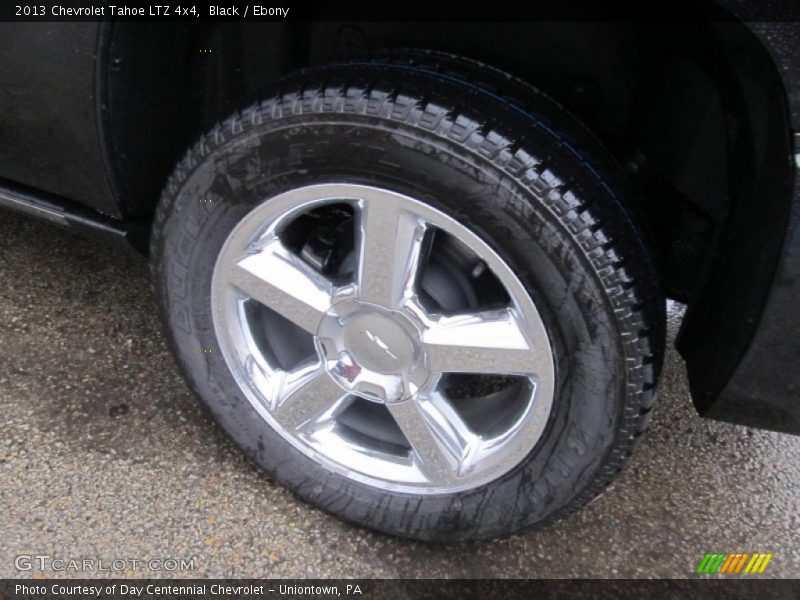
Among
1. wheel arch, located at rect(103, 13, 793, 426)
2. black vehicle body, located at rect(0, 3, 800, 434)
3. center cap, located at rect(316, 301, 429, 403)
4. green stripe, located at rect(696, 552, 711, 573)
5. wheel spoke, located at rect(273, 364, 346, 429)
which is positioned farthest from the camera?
green stripe, located at rect(696, 552, 711, 573)

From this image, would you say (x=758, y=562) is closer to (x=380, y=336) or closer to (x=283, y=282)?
(x=380, y=336)

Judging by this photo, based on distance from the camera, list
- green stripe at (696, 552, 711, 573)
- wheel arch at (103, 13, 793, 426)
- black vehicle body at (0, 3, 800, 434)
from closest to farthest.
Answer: black vehicle body at (0, 3, 800, 434), wheel arch at (103, 13, 793, 426), green stripe at (696, 552, 711, 573)

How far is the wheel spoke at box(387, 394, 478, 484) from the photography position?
153cm

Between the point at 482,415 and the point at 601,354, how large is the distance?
0.41 m

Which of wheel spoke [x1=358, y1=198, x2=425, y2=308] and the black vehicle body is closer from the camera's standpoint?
the black vehicle body

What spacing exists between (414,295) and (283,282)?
265 mm

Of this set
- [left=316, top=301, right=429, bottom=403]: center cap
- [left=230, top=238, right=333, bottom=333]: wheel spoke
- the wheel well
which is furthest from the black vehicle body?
[left=316, top=301, right=429, bottom=403]: center cap

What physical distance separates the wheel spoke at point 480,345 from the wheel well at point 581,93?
0.33 m

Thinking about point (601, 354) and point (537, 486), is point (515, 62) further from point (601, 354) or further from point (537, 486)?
point (537, 486)

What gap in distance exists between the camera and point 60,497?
65.1 inches

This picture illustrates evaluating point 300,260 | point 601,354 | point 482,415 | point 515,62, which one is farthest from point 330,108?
point 482,415

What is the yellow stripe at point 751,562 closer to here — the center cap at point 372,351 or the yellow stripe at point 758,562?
the yellow stripe at point 758,562

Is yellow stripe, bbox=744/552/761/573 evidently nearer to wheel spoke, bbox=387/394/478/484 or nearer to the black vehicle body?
the black vehicle body

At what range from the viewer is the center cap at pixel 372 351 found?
1.45 m
